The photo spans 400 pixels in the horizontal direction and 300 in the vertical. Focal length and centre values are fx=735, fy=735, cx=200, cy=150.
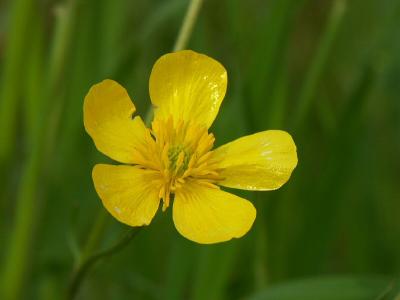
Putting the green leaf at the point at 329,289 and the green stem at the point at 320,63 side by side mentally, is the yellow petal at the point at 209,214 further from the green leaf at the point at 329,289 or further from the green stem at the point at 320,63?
the green stem at the point at 320,63

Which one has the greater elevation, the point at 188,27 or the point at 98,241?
the point at 188,27

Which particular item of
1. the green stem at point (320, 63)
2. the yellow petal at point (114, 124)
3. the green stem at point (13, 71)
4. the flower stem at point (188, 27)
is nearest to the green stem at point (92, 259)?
the yellow petal at point (114, 124)

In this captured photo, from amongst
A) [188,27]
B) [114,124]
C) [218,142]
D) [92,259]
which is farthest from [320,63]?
[92,259]

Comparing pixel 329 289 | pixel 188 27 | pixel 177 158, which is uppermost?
pixel 188 27

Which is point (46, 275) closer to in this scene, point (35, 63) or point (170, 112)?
point (35, 63)

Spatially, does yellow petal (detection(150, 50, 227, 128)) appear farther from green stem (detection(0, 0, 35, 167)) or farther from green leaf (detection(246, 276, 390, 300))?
green stem (detection(0, 0, 35, 167))

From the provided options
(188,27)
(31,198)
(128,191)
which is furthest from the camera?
(31,198)

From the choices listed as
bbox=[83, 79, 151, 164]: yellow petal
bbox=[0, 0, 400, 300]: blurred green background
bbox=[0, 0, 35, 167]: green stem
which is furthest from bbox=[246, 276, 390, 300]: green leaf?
bbox=[0, 0, 35, 167]: green stem

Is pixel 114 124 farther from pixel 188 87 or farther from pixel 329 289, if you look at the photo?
pixel 329 289
